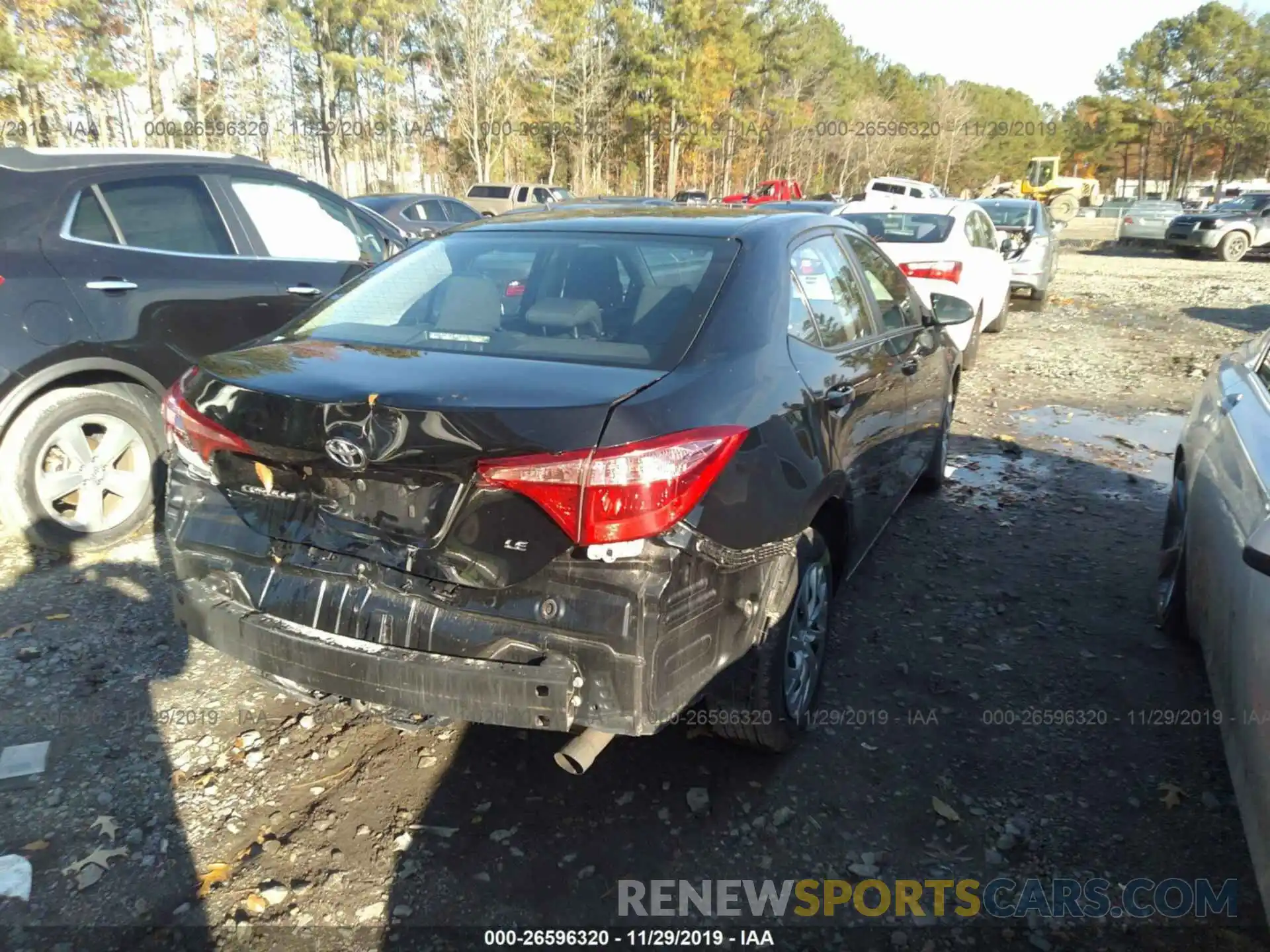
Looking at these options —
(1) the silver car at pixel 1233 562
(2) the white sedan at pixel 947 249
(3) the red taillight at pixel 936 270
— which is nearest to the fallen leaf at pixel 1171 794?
(1) the silver car at pixel 1233 562

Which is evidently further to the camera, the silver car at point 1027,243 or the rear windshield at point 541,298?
the silver car at point 1027,243

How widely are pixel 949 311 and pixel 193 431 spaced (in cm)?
369

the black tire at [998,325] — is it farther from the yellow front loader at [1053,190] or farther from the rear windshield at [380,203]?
the yellow front loader at [1053,190]

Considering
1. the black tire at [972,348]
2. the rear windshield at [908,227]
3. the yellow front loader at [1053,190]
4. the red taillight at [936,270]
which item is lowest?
the black tire at [972,348]

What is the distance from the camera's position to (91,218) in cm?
439

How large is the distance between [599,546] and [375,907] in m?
1.17

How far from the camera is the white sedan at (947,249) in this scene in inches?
342

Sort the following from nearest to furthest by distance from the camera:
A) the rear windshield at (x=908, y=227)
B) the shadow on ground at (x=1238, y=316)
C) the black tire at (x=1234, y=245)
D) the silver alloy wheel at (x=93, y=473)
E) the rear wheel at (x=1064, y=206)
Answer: the silver alloy wheel at (x=93, y=473) → the rear windshield at (x=908, y=227) → the shadow on ground at (x=1238, y=316) → the black tire at (x=1234, y=245) → the rear wheel at (x=1064, y=206)

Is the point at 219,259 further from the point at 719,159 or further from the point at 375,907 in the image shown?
the point at 719,159

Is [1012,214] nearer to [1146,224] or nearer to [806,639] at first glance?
[806,639]

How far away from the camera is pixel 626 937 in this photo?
2.34 meters

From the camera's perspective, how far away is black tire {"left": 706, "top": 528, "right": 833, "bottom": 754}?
2648mm

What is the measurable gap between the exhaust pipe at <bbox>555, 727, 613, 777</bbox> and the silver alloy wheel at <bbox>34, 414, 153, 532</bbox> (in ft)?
10.3

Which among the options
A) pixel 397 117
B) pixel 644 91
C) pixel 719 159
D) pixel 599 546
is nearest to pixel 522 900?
pixel 599 546
